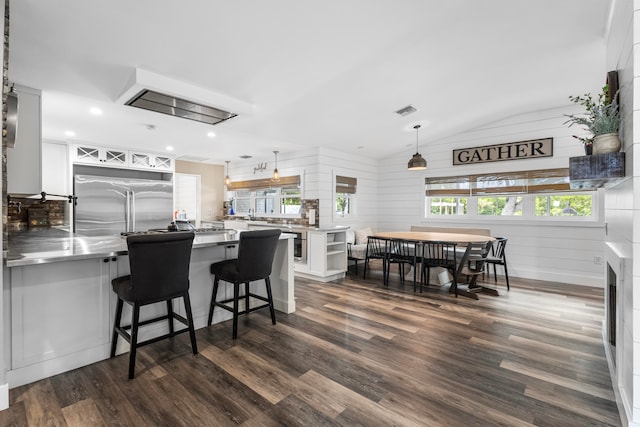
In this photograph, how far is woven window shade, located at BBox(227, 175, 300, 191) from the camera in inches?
237

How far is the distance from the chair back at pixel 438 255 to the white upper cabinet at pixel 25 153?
14.2 feet

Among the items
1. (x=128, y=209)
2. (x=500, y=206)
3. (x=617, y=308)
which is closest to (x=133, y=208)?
(x=128, y=209)

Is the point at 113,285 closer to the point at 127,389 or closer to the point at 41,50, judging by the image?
the point at 127,389

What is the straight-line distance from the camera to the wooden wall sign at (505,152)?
16.5ft

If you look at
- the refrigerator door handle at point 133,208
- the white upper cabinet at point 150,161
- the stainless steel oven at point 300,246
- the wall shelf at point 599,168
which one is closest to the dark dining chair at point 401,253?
the stainless steel oven at point 300,246

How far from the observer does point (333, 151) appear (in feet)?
19.1

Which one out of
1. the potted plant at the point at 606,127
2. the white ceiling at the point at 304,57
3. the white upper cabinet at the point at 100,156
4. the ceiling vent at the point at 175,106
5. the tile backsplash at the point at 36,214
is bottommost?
the tile backsplash at the point at 36,214

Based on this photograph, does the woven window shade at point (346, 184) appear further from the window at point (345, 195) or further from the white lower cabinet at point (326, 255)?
the white lower cabinet at point (326, 255)

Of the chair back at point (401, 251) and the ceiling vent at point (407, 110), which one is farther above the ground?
the ceiling vent at point (407, 110)

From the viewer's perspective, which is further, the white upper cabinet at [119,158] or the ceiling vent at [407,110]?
the white upper cabinet at [119,158]

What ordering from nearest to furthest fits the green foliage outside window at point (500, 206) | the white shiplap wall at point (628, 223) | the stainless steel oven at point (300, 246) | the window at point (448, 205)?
1. the white shiplap wall at point (628, 223)
2. the stainless steel oven at point (300, 246)
3. the green foliage outside window at point (500, 206)
4. the window at point (448, 205)

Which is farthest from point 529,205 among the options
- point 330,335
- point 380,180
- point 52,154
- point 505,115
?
point 52,154

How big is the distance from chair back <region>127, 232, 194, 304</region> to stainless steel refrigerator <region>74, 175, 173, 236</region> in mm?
3683

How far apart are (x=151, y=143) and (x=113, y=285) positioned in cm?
358
